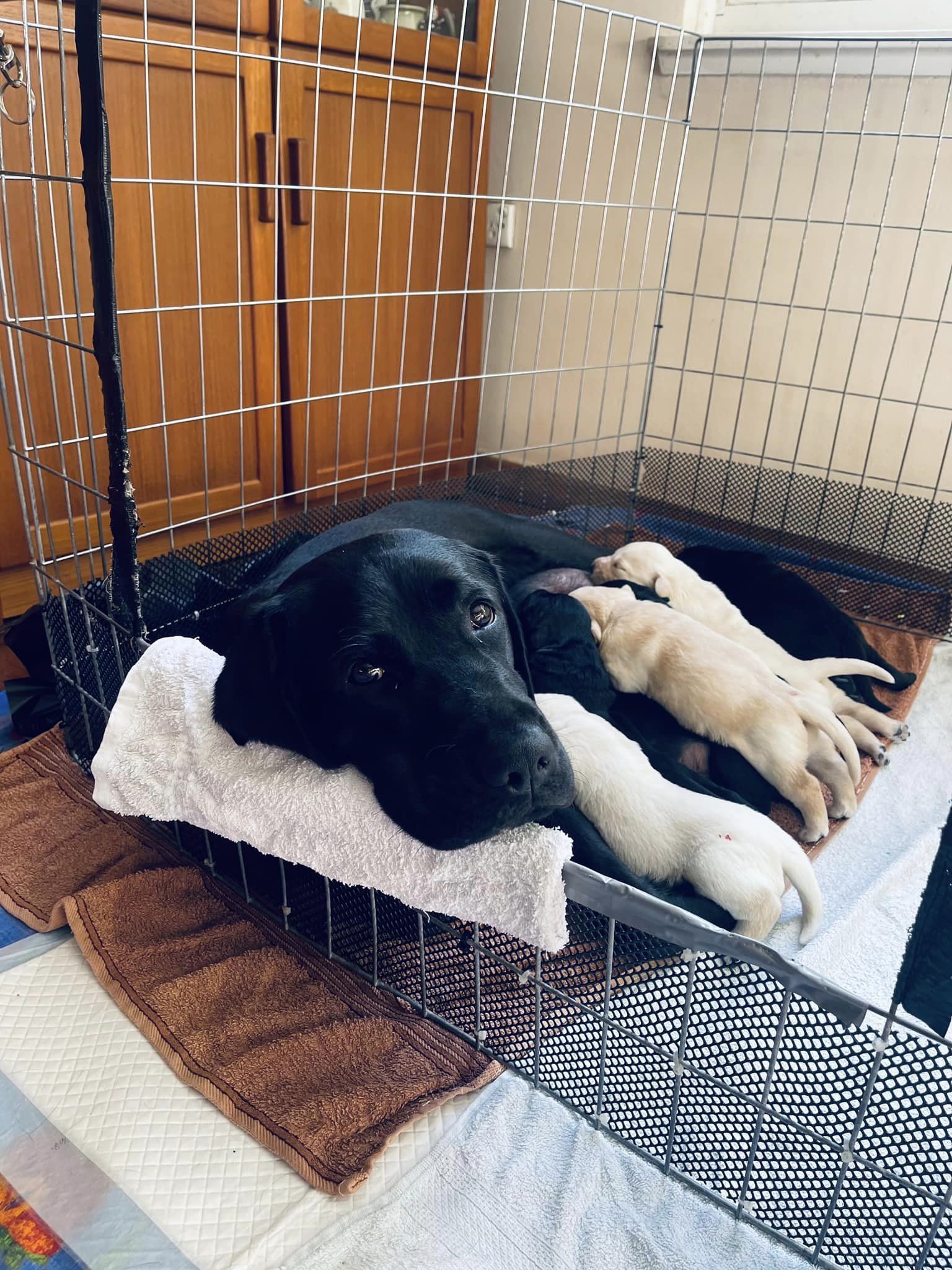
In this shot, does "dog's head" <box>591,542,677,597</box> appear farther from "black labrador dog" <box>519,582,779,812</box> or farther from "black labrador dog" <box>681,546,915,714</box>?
"black labrador dog" <box>519,582,779,812</box>

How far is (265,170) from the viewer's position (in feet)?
7.58

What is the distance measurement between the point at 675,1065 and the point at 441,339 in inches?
94.6

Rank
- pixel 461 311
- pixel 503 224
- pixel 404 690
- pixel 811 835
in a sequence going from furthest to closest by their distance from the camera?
pixel 503 224 → pixel 461 311 → pixel 811 835 → pixel 404 690

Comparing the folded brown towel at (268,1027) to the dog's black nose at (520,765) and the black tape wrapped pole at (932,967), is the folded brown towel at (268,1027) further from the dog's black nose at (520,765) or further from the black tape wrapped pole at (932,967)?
the black tape wrapped pole at (932,967)

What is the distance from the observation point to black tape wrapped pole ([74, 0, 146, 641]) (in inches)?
46.6

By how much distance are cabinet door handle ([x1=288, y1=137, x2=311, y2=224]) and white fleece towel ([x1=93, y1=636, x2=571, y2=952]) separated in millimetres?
1453

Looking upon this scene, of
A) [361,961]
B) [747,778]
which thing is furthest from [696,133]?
[361,961]

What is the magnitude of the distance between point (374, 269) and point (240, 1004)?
79.3 inches

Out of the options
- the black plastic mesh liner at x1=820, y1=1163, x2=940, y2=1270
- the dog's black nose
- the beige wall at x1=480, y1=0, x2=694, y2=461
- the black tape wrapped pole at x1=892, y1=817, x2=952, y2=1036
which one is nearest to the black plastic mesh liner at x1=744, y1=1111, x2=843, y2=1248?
the black plastic mesh liner at x1=820, y1=1163, x2=940, y2=1270

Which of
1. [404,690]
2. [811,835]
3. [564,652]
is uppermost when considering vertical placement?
[404,690]

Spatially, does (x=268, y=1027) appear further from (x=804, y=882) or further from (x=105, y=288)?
(x=105, y=288)

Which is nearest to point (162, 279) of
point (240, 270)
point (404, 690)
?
point (240, 270)

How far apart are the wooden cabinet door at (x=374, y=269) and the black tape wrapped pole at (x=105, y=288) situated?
0.95m

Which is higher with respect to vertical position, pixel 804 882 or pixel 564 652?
pixel 564 652
